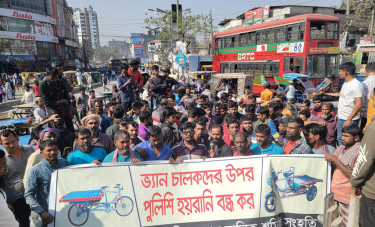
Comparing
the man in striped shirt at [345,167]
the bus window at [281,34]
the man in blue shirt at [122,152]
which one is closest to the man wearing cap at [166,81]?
the man in blue shirt at [122,152]

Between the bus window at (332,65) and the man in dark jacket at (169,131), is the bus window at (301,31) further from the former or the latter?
the man in dark jacket at (169,131)

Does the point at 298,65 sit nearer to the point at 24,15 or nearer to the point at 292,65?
the point at 292,65

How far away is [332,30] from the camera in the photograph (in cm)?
1341

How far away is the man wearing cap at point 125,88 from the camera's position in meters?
6.93

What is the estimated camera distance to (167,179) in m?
3.14

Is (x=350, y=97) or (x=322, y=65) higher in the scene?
(x=322, y=65)

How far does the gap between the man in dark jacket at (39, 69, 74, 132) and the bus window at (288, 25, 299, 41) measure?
1230 centimetres

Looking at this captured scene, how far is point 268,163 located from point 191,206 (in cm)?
107

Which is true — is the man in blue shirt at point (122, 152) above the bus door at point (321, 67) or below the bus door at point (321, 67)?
below

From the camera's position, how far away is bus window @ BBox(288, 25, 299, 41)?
44.7 feet

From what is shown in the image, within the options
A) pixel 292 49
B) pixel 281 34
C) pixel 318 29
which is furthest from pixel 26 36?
pixel 318 29

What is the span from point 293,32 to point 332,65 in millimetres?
2734

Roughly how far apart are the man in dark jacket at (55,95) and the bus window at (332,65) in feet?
43.5

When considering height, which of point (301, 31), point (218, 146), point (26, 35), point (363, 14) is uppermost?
point (363, 14)
